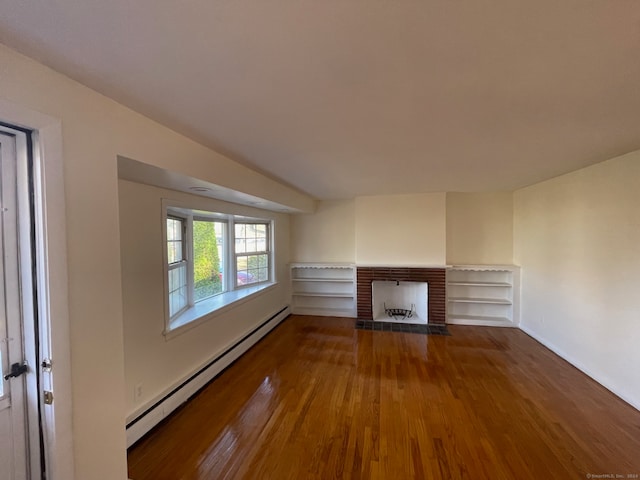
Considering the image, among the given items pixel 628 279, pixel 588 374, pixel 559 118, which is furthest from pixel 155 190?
pixel 588 374

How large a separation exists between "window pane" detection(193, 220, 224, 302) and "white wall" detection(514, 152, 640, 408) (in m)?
4.44

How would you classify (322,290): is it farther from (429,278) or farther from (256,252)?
(429,278)

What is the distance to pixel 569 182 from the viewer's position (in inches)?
132

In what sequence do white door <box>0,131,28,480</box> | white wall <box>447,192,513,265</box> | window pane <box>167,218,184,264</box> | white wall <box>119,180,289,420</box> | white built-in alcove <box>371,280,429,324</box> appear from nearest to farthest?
1. white door <box>0,131,28,480</box>
2. white wall <box>119,180,289,420</box>
3. window pane <box>167,218,184,264</box>
4. white wall <box>447,192,513,265</box>
5. white built-in alcove <box>371,280,429,324</box>

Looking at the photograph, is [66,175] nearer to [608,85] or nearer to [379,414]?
[608,85]

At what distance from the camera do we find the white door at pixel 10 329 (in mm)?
1149

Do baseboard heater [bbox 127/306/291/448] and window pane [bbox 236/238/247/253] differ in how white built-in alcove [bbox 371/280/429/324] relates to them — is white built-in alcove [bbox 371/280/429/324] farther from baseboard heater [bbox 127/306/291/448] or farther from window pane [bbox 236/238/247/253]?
window pane [bbox 236/238/247/253]

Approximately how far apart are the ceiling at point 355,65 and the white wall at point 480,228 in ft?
9.71

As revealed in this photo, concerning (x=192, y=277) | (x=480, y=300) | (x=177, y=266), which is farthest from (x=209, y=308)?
(x=480, y=300)

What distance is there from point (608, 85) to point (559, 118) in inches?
15.4

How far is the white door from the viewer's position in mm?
1149

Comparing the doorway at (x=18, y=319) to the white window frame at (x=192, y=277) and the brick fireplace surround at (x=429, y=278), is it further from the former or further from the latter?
the brick fireplace surround at (x=429, y=278)

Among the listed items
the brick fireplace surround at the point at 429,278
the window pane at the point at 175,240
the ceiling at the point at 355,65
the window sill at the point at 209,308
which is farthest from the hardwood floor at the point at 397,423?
the ceiling at the point at 355,65

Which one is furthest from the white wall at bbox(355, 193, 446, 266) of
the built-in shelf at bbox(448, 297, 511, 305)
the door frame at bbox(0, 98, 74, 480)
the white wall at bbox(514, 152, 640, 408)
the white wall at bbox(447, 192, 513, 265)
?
the door frame at bbox(0, 98, 74, 480)
